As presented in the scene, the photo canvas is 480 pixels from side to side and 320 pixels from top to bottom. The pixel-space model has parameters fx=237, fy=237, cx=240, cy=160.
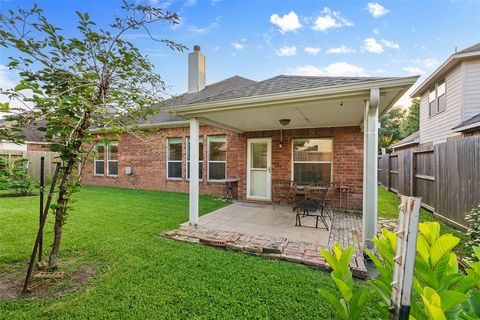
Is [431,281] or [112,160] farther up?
[112,160]

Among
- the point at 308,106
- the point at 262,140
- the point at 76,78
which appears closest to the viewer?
the point at 76,78

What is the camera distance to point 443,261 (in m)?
0.93

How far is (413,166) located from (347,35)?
5171mm

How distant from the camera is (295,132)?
756 centimetres

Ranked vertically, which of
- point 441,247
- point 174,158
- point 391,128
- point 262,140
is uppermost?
point 391,128

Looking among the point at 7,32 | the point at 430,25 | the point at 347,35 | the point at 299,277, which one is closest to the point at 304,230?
the point at 299,277

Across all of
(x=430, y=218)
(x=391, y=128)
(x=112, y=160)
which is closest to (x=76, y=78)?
(x=430, y=218)

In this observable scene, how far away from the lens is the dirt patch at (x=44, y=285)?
2.67 meters

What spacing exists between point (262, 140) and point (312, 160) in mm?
1782

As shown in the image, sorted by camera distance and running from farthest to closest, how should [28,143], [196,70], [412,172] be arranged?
[196,70], [412,172], [28,143]

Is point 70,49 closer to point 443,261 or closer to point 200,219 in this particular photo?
point 443,261

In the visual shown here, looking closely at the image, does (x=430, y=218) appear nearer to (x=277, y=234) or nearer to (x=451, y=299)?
(x=277, y=234)

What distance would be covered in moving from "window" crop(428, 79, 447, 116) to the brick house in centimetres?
624

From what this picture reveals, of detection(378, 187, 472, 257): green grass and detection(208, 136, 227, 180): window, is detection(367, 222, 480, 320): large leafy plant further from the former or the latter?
detection(208, 136, 227, 180): window
